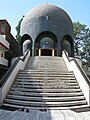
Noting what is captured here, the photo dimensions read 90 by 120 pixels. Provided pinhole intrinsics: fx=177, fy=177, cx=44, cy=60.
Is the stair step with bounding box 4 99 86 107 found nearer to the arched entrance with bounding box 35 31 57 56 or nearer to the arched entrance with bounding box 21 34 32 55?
the arched entrance with bounding box 35 31 57 56

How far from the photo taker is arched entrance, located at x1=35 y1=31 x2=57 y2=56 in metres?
24.8

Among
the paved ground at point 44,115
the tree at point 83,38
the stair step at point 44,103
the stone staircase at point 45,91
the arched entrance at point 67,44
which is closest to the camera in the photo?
the paved ground at point 44,115

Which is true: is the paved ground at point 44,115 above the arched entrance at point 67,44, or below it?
below

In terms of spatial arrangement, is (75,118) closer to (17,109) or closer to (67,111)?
(67,111)

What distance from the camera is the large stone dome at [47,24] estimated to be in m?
24.9

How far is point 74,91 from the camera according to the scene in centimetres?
1080

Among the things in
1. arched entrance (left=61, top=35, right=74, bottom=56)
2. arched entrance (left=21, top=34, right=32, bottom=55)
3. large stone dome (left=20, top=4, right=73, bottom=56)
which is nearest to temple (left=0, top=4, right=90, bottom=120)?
large stone dome (left=20, top=4, right=73, bottom=56)

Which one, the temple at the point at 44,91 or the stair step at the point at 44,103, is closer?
the temple at the point at 44,91

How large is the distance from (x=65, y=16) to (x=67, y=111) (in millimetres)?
20251

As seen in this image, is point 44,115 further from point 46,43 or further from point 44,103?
point 46,43

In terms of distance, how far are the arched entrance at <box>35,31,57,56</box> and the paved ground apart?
16412mm

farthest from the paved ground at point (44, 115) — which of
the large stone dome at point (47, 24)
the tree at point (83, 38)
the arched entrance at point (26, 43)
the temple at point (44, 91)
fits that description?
the tree at point (83, 38)

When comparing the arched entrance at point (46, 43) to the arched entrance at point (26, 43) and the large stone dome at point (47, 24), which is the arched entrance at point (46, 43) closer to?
the large stone dome at point (47, 24)

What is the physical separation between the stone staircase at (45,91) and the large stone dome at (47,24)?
12.6 metres
